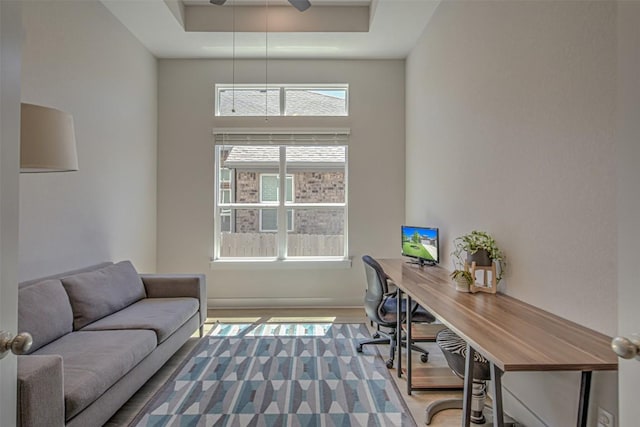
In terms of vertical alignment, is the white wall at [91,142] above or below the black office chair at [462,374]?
above

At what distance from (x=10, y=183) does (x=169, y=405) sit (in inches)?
Answer: 80.7

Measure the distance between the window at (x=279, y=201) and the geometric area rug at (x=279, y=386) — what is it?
1.43 meters

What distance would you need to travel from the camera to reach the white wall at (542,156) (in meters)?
1.60

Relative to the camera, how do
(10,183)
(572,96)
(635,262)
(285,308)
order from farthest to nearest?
1. (285,308)
2. (572,96)
3. (10,183)
4. (635,262)

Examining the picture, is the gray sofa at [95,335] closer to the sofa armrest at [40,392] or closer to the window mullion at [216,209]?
the sofa armrest at [40,392]

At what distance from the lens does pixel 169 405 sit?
241 centimetres

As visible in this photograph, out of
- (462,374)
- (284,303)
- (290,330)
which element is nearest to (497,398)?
(462,374)

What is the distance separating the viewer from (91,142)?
3.31 m

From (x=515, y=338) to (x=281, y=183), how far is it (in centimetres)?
373

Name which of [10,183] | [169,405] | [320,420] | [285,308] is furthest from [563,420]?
[285,308]

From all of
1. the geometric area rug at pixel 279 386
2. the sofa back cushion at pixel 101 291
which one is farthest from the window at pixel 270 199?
the sofa back cushion at pixel 101 291

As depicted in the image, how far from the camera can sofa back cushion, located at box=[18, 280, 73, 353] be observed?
2.12 metres

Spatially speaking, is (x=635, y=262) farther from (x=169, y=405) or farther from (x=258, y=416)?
(x=169, y=405)

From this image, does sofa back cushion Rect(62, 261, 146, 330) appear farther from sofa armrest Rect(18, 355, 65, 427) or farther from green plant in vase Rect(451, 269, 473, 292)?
green plant in vase Rect(451, 269, 473, 292)
